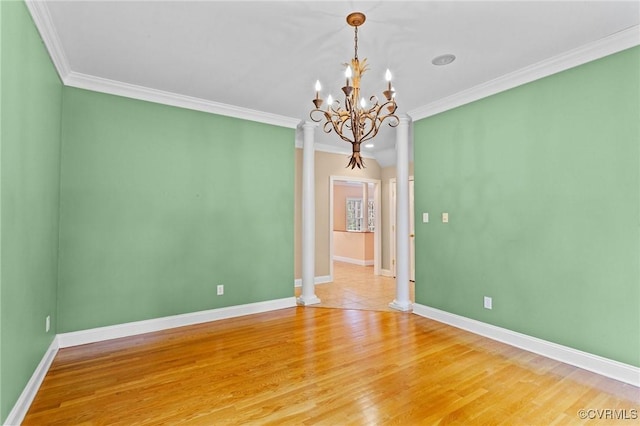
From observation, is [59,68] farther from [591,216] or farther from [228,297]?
[591,216]

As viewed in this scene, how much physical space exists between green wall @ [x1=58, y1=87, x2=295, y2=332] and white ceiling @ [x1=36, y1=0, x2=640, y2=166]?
0.51 meters

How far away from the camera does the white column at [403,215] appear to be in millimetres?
4398

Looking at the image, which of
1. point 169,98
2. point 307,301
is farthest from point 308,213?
point 169,98

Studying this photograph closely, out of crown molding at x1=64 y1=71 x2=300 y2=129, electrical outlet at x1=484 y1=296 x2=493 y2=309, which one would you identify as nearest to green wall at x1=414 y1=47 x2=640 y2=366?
electrical outlet at x1=484 y1=296 x2=493 y2=309

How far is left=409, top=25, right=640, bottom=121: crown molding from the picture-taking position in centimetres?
245

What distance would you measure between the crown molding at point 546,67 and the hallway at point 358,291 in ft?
8.96

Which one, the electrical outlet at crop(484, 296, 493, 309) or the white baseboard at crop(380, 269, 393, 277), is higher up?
the electrical outlet at crop(484, 296, 493, 309)

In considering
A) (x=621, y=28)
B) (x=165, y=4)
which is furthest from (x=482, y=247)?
(x=165, y=4)

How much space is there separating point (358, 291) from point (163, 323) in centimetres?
302

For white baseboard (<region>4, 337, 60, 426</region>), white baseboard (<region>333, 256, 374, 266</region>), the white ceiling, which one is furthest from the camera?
white baseboard (<region>333, 256, 374, 266</region>)

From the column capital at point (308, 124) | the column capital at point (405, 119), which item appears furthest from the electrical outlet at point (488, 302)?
the column capital at point (308, 124)

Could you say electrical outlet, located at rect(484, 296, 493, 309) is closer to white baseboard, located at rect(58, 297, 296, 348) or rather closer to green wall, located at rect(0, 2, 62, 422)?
white baseboard, located at rect(58, 297, 296, 348)

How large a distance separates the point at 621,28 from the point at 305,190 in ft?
11.5

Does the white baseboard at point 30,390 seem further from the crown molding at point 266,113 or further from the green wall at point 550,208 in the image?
the green wall at point 550,208
